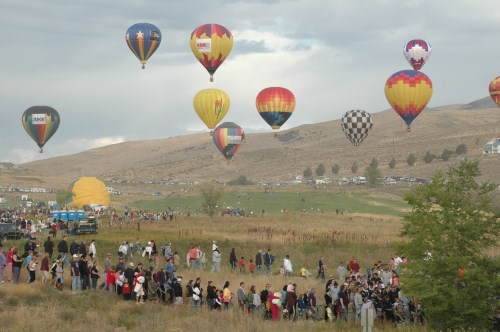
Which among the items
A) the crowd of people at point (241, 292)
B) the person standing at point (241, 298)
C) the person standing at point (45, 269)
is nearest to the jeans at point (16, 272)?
the crowd of people at point (241, 292)

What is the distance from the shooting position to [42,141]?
80125 mm

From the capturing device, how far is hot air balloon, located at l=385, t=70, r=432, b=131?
6756 cm

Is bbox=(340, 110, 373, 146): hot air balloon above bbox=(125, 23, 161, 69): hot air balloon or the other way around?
the other way around

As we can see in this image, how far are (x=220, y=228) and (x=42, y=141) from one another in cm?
3551

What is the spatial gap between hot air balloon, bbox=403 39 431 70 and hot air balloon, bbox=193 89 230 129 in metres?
23.3

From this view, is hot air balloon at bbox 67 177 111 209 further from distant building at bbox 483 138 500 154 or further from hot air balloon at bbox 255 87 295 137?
distant building at bbox 483 138 500 154

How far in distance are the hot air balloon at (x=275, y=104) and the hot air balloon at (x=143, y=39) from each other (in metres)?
12.6

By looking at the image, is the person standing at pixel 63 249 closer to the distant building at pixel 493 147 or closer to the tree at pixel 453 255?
the tree at pixel 453 255

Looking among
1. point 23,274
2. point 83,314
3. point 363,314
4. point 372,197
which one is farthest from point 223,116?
point 363,314

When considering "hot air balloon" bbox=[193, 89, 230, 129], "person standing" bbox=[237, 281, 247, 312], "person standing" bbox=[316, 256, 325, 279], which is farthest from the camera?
"hot air balloon" bbox=[193, 89, 230, 129]

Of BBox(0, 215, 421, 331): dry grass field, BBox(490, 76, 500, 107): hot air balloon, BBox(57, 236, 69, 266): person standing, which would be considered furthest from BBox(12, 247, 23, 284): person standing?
BBox(490, 76, 500, 107): hot air balloon

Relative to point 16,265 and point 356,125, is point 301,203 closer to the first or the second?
point 356,125

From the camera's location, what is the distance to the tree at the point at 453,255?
862 inches

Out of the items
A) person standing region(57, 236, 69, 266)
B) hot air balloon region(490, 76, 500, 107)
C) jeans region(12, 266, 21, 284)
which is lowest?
jeans region(12, 266, 21, 284)
